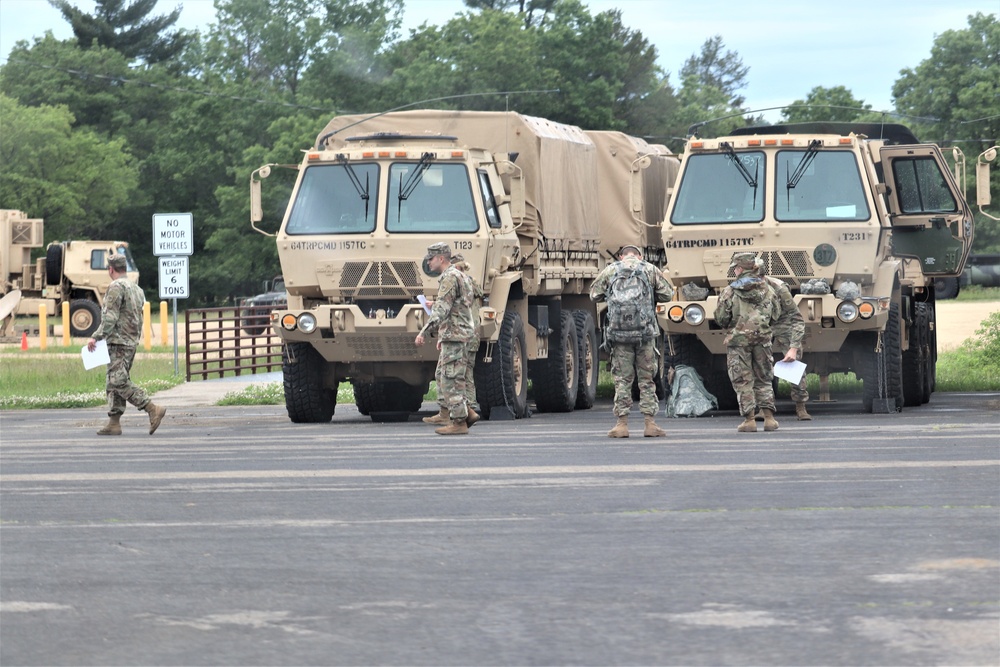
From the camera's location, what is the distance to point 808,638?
659cm

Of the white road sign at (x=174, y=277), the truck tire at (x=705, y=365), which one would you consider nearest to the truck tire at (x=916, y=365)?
the truck tire at (x=705, y=365)

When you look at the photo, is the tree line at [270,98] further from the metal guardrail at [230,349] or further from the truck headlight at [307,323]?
the truck headlight at [307,323]

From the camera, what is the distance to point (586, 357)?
2197 centimetres

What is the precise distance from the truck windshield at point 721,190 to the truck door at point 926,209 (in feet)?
5.77

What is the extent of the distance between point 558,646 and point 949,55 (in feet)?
285

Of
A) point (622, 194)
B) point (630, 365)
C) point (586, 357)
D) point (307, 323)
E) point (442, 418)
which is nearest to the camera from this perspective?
point (630, 365)

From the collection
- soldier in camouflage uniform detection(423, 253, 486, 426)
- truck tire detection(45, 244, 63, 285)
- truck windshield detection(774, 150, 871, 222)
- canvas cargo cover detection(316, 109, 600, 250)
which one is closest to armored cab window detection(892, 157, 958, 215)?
truck windshield detection(774, 150, 871, 222)

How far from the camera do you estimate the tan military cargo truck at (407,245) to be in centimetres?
1850

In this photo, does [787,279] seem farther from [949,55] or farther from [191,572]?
[949,55]

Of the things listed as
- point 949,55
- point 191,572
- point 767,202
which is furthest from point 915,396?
point 949,55

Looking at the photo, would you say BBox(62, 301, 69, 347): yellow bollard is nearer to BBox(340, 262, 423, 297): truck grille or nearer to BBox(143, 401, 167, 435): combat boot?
BBox(340, 262, 423, 297): truck grille

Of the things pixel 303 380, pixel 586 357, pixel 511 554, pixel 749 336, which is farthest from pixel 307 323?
pixel 511 554

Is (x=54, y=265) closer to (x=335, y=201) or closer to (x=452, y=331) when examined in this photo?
(x=335, y=201)

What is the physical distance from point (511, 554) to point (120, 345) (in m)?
9.82
